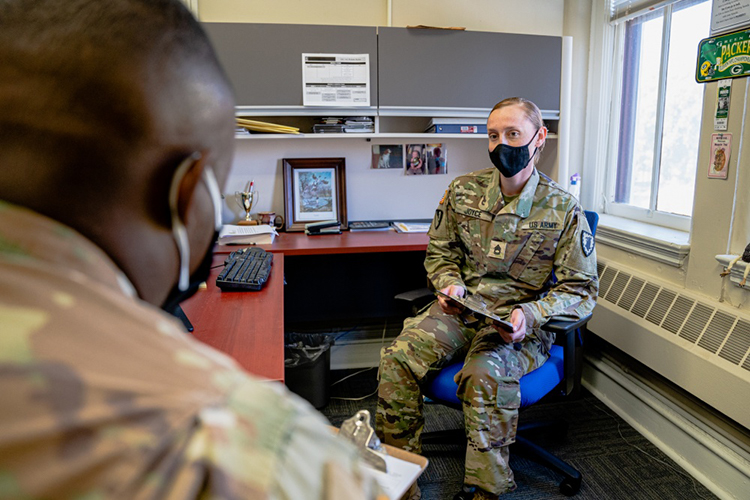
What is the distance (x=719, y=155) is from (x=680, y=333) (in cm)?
64

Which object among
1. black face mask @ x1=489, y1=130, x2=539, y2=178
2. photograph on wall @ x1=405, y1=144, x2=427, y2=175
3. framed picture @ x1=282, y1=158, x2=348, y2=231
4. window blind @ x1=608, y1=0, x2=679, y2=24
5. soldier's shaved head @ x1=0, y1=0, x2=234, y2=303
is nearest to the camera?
soldier's shaved head @ x1=0, y1=0, x2=234, y2=303

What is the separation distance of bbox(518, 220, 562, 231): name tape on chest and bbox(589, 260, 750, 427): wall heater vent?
22.7 inches

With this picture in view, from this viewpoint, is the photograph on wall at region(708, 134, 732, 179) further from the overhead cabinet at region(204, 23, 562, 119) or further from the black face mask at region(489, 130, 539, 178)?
the overhead cabinet at region(204, 23, 562, 119)

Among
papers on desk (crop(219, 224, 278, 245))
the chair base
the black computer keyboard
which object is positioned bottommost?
the chair base

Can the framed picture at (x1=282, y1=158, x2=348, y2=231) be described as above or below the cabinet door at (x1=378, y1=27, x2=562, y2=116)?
below

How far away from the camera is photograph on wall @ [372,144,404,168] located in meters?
2.83

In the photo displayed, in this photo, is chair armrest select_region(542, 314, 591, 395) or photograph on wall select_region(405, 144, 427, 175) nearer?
chair armrest select_region(542, 314, 591, 395)

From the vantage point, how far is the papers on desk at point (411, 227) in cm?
267

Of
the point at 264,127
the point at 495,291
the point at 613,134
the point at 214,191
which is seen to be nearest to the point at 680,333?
the point at 495,291

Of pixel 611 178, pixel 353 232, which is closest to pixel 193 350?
pixel 353 232

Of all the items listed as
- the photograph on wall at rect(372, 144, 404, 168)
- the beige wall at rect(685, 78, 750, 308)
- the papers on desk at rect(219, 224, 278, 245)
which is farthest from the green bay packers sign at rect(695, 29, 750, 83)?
the papers on desk at rect(219, 224, 278, 245)

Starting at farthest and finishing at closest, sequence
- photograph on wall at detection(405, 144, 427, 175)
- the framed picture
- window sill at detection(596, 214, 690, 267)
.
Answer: photograph on wall at detection(405, 144, 427, 175), the framed picture, window sill at detection(596, 214, 690, 267)

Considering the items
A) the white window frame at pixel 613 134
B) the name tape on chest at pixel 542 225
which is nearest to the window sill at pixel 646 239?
the white window frame at pixel 613 134

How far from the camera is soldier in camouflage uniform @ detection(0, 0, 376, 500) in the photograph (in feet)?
0.91
